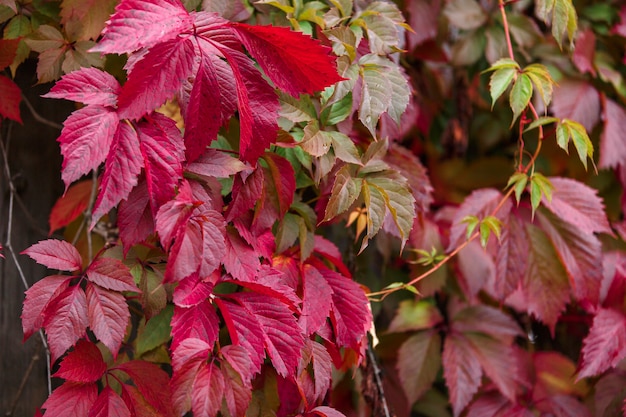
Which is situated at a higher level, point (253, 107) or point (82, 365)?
point (253, 107)

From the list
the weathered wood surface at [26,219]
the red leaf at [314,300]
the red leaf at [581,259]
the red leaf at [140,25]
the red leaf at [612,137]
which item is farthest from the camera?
the red leaf at [612,137]

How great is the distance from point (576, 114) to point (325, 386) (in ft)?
3.27

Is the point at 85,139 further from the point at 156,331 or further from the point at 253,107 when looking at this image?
the point at 156,331

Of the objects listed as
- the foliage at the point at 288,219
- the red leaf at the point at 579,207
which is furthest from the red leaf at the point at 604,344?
the red leaf at the point at 579,207

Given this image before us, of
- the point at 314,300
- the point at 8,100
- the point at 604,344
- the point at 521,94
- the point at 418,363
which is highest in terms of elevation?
the point at 521,94

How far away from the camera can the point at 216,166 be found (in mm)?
879

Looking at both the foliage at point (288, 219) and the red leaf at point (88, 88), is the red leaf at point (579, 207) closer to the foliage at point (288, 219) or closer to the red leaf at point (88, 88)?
the foliage at point (288, 219)

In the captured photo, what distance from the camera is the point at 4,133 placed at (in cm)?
122

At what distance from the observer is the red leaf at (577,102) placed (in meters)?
1.57

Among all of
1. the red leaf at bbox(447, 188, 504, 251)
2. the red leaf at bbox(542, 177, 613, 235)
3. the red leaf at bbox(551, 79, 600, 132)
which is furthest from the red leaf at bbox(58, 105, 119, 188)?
the red leaf at bbox(551, 79, 600, 132)

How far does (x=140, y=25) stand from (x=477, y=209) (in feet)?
2.63

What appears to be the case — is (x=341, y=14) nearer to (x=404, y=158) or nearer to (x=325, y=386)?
(x=404, y=158)

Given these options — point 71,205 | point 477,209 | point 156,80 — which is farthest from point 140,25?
point 477,209

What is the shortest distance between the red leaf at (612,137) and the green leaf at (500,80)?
2.01 feet
